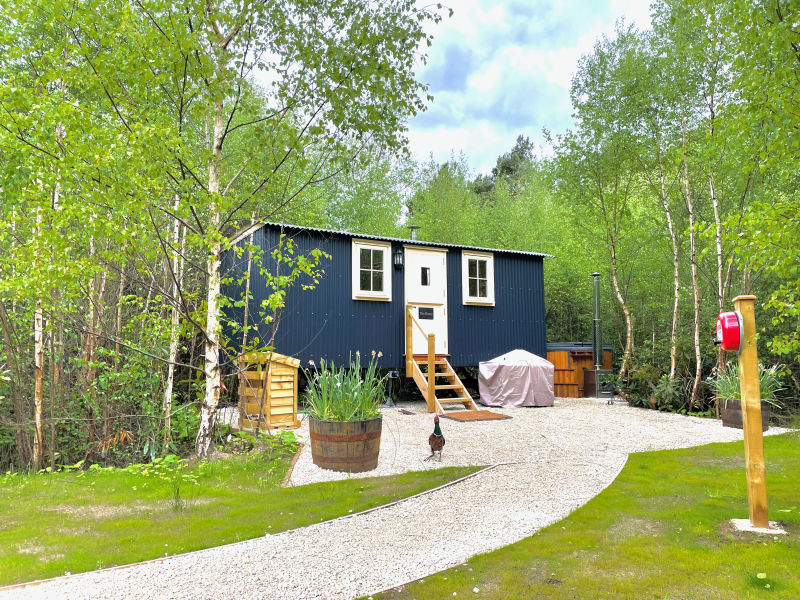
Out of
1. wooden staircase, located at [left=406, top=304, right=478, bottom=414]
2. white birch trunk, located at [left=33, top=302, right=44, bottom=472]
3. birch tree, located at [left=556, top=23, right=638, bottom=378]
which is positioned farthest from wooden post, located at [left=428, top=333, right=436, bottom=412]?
white birch trunk, located at [left=33, top=302, right=44, bottom=472]

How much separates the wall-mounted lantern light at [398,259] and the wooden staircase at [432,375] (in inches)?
36.9

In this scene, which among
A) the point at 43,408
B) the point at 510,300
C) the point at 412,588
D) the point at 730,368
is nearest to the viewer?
the point at 412,588

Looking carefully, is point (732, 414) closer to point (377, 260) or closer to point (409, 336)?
point (409, 336)

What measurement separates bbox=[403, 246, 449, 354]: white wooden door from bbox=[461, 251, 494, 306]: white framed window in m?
0.57

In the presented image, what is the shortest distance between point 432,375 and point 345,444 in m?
5.22

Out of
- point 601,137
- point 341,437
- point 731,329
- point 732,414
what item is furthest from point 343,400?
point 601,137

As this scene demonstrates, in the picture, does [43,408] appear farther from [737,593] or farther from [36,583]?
[737,593]

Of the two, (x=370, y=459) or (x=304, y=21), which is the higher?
(x=304, y=21)

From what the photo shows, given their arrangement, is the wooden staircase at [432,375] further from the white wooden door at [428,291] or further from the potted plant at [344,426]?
the potted plant at [344,426]

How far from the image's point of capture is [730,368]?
380 inches

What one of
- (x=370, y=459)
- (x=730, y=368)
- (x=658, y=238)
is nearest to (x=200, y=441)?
(x=370, y=459)

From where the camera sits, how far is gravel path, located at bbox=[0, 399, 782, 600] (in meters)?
2.92

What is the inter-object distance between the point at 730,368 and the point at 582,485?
6232mm

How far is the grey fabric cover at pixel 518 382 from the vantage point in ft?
38.6
